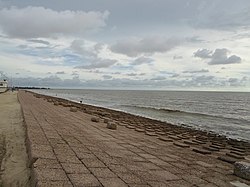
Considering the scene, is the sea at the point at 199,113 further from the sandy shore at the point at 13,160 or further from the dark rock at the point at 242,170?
the sandy shore at the point at 13,160

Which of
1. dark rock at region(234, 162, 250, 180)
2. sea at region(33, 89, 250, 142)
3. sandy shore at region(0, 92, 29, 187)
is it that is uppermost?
sandy shore at region(0, 92, 29, 187)

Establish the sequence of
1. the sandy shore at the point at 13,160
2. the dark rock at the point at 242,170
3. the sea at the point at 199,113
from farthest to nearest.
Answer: the sea at the point at 199,113
the dark rock at the point at 242,170
the sandy shore at the point at 13,160

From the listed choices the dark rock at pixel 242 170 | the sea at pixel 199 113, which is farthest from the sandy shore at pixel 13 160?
the sea at pixel 199 113

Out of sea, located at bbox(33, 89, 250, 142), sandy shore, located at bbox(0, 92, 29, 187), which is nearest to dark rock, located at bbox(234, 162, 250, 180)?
sandy shore, located at bbox(0, 92, 29, 187)

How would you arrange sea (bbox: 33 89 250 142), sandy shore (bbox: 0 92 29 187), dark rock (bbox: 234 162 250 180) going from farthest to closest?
sea (bbox: 33 89 250 142) < dark rock (bbox: 234 162 250 180) < sandy shore (bbox: 0 92 29 187)

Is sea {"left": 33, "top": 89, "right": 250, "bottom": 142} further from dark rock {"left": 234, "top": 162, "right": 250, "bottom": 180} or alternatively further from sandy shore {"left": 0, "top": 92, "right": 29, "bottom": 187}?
sandy shore {"left": 0, "top": 92, "right": 29, "bottom": 187}

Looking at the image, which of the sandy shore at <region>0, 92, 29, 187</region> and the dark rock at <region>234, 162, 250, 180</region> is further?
the dark rock at <region>234, 162, 250, 180</region>

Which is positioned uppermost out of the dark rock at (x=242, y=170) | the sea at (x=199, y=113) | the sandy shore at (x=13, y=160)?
the sandy shore at (x=13, y=160)

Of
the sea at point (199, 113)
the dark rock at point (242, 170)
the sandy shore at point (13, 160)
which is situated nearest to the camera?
the sandy shore at point (13, 160)

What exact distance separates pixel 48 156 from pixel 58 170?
32.0 inches

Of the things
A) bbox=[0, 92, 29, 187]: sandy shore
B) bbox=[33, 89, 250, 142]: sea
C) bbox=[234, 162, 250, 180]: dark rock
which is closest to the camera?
bbox=[0, 92, 29, 187]: sandy shore

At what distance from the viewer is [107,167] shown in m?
5.43

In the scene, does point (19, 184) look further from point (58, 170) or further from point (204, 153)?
point (204, 153)

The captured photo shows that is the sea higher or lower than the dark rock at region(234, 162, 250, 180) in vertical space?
lower
